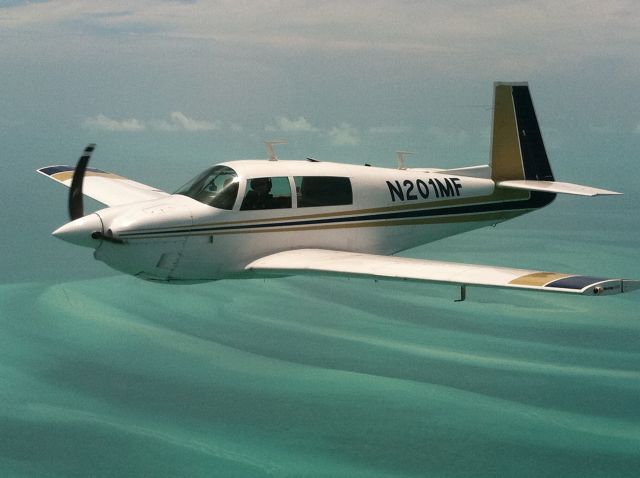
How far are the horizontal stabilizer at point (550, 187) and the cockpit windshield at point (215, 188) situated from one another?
8.15 meters

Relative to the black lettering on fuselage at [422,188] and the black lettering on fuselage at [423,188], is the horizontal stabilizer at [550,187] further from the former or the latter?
the black lettering on fuselage at [422,188]

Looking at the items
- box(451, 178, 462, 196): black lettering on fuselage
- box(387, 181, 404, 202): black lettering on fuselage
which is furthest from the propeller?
box(451, 178, 462, 196): black lettering on fuselage

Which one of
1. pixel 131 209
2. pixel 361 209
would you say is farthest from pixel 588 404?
pixel 131 209

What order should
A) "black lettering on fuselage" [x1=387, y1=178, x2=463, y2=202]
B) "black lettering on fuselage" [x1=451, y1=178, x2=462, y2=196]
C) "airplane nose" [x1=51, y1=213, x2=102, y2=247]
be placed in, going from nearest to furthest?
"airplane nose" [x1=51, y1=213, x2=102, y2=247]
"black lettering on fuselage" [x1=387, y1=178, x2=463, y2=202]
"black lettering on fuselage" [x1=451, y1=178, x2=462, y2=196]

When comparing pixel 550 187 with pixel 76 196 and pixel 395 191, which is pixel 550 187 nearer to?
pixel 395 191

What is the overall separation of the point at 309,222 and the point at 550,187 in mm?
7380

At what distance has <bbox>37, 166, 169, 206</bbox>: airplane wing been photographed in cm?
2177

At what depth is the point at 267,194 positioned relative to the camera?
664 inches

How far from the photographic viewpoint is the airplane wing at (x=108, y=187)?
2177cm

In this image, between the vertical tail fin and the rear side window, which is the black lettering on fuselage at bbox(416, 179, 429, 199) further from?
the vertical tail fin

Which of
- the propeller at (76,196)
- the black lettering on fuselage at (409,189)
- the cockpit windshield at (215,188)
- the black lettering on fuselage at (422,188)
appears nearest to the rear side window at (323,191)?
the cockpit windshield at (215,188)

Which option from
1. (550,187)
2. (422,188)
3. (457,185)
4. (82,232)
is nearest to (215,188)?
(82,232)

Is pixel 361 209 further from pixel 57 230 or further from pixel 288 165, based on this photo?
pixel 57 230

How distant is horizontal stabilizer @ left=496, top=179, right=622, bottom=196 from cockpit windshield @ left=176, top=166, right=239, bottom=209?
8149 millimetres
